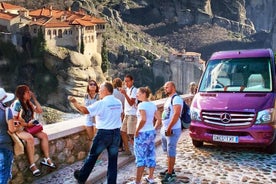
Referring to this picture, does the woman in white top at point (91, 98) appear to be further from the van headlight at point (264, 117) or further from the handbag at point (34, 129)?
the van headlight at point (264, 117)

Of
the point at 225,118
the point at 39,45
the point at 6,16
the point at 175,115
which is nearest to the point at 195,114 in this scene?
the point at 225,118

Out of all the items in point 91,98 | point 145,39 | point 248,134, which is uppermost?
point 145,39

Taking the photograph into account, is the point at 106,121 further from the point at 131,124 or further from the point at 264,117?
the point at 264,117

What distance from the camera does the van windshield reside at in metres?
7.53

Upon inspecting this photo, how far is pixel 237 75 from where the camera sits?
796 cm

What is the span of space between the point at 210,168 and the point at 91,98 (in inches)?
97.5

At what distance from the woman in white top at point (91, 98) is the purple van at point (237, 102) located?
7.16 feet

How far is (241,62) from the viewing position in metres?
8.10

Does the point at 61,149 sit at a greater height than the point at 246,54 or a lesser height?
lesser

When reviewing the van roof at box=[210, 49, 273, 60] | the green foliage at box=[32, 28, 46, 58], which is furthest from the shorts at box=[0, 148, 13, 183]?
the green foliage at box=[32, 28, 46, 58]

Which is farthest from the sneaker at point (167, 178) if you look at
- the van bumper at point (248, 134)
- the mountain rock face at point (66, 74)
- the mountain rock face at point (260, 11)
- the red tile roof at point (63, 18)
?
the mountain rock face at point (260, 11)

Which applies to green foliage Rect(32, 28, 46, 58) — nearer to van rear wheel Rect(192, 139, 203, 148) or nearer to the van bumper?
van rear wheel Rect(192, 139, 203, 148)

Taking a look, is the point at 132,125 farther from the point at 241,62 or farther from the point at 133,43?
the point at 133,43

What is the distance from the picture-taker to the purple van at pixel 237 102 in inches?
261
